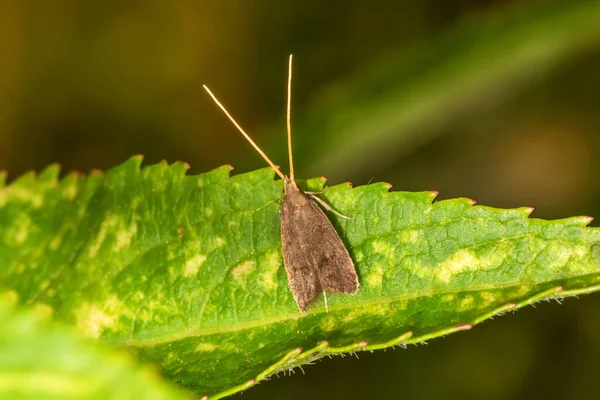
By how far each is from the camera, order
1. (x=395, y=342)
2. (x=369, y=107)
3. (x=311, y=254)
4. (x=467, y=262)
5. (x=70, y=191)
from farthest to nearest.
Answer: (x=369, y=107) < (x=70, y=191) < (x=311, y=254) < (x=467, y=262) < (x=395, y=342)

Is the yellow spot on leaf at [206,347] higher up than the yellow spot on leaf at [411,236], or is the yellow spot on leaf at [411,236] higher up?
the yellow spot on leaf at [411,236]

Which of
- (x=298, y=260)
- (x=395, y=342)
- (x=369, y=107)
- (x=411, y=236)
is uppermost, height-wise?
(x=369, y=107)

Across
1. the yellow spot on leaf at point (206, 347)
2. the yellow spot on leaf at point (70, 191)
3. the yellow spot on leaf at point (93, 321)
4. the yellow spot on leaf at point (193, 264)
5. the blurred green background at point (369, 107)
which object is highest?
the blurred green background at point (369, 107)

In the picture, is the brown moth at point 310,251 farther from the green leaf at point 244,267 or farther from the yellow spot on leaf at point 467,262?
the yellow spot on leaf at point 467,262

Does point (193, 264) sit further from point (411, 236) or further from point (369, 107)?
point (369, 107)

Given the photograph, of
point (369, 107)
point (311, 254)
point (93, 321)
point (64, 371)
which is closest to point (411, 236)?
point (311, 254)

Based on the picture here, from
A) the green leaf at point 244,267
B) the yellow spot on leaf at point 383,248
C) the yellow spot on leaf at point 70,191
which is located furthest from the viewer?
the yellow spot on leaf at point 70,191

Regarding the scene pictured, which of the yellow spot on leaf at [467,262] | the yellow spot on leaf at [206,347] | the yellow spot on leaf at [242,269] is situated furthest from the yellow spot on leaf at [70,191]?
the yellow spot on leaf at [467,262]
